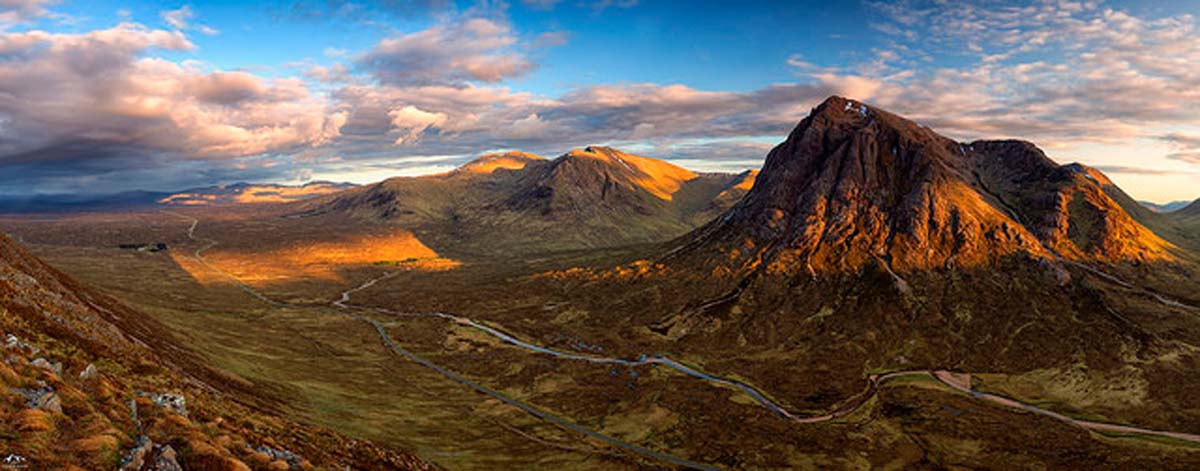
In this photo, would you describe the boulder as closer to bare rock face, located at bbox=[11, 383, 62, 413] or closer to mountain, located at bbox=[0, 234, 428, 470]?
mountain, located at bbox=[0, 234, 428, 470]

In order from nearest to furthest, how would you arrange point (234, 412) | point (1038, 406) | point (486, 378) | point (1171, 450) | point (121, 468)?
point (121, 468)
point (234, 412)
point (1171, 450)
point (1038, 406)
point (486, 378)

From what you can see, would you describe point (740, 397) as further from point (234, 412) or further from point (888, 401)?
point (234, 412)

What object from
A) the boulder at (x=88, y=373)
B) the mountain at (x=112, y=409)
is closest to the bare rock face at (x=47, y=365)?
the mountain at (x=112, y=409)

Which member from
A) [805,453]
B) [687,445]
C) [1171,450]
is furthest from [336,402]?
[1171,450]

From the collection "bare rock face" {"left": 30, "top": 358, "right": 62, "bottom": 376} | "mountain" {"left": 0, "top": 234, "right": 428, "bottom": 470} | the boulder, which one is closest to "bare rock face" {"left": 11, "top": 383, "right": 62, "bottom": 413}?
"mountain" {"left": 0, "top": 234, "right": 428, "bottom": 470}

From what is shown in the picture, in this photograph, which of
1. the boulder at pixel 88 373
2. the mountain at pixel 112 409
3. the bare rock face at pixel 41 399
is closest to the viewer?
the mountain at pixel 112 409

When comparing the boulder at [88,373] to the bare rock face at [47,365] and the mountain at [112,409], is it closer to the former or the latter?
the mountain at [112,409]

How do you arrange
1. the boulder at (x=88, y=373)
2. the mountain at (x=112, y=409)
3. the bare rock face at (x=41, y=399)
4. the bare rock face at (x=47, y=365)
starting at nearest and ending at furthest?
the mountain at (x=112, y=409), the bare rock face at (x=41, y=399), the bare rock face at (x=47, y=365), the boulder at (x=88, y=373)

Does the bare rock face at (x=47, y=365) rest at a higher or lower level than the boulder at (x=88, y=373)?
higher
